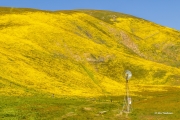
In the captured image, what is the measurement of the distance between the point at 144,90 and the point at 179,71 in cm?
4113

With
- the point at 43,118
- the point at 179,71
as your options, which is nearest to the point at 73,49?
the point at 179,71

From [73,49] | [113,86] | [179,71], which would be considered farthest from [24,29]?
[179,71]

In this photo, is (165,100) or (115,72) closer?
(165,100)

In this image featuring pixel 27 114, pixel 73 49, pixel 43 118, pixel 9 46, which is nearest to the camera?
pixel 43 118

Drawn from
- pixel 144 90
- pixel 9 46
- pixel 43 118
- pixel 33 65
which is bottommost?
pixel 43 118

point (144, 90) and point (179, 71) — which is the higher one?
point (179, 71)

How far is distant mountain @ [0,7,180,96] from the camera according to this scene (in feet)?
300

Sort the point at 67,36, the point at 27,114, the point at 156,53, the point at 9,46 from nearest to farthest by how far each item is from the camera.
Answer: the point at 27,114, the point at 9,46, the point at 67,36, the point at 156,53

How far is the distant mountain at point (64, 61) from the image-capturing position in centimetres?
9156

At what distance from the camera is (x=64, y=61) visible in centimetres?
12519

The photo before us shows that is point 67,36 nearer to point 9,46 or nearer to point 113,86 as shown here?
point 9,46

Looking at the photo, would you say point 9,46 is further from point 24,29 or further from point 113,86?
point 113,86

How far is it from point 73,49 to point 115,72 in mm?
22127

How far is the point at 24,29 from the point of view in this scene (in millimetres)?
149875
